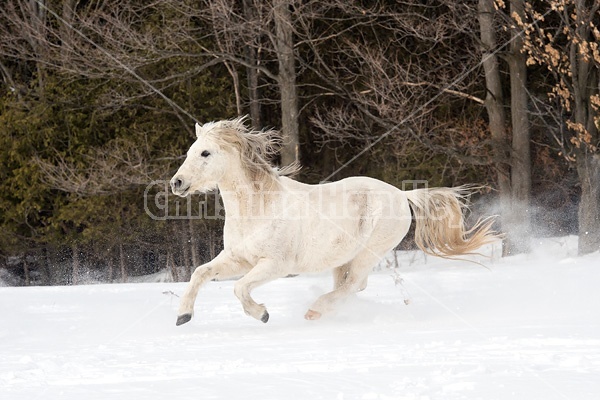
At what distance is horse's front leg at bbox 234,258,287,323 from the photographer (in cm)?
635

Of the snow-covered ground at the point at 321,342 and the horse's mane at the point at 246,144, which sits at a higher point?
the horse's mane at the point at 246,144

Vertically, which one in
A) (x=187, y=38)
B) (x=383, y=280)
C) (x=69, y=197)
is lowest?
(x=383, y=280)

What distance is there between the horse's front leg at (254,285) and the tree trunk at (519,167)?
6921 mm

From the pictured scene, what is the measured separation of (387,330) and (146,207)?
311 inches

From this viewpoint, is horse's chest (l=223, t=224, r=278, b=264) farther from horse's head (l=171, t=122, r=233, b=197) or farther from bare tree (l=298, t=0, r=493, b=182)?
bare tree (l=298, t=0, r=493, b=182)

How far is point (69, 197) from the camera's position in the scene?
13.8m

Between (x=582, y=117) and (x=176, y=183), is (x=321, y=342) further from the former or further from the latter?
(x=582, y=117)

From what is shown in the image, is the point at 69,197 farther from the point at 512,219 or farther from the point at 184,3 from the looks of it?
the point at 512,219

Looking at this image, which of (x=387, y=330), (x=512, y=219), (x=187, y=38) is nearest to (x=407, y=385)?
(x=387, y=330)

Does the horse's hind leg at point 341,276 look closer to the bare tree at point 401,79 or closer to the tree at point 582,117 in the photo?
the bare tree at point 401,79

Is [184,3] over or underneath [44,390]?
over

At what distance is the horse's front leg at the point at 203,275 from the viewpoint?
6391 mm

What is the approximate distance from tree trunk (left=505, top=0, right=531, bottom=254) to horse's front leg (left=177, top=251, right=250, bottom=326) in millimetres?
6898

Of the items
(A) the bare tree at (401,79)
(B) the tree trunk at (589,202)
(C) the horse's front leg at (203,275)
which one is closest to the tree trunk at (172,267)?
(A) the bare tree at (401,79)
